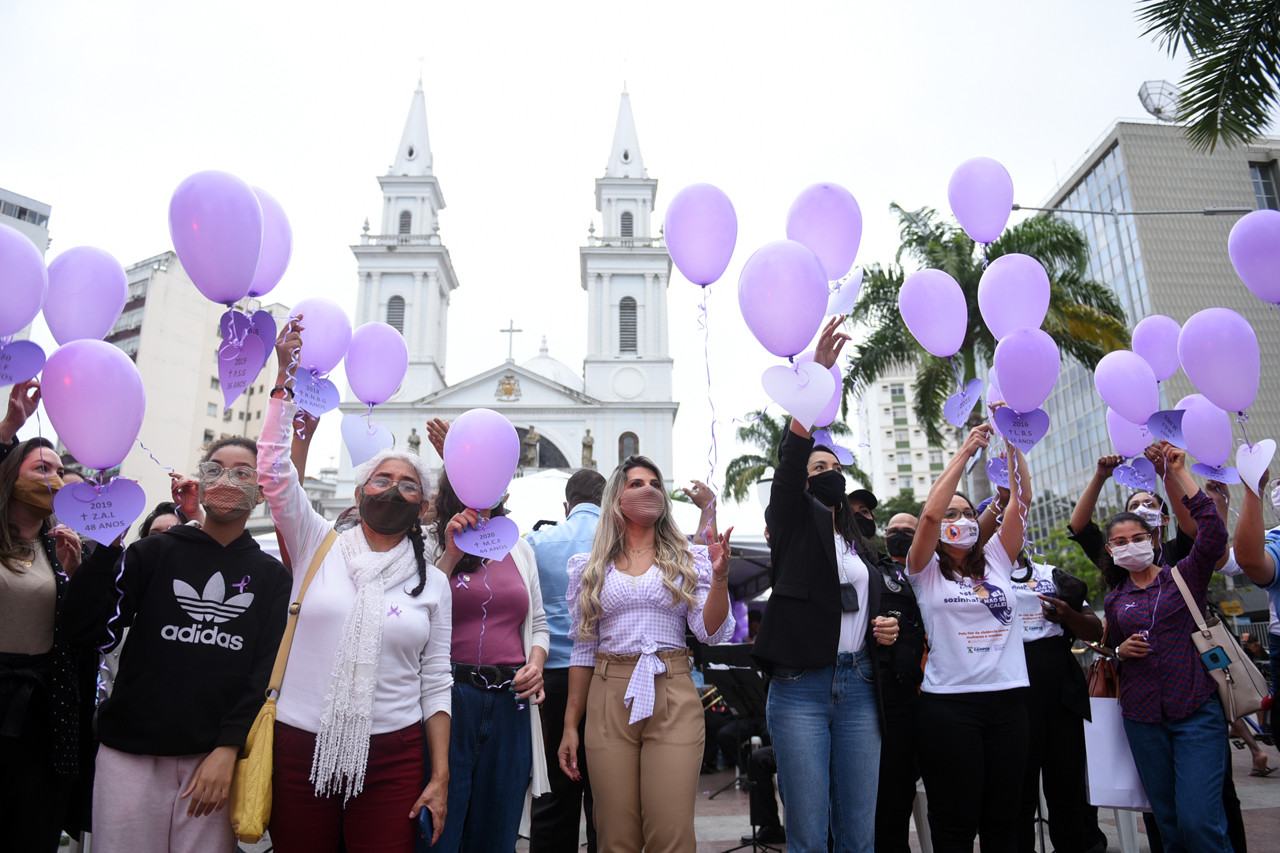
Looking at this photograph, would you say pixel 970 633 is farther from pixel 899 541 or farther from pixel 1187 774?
pixel 1187 774

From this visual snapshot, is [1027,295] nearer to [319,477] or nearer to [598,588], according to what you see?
[598,588]

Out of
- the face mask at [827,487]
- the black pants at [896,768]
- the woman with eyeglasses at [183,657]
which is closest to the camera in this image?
the woman with eyeglasses at [183,657]

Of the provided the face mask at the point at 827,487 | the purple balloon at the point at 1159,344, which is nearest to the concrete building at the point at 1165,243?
the purple balloon at the point at 1159,344

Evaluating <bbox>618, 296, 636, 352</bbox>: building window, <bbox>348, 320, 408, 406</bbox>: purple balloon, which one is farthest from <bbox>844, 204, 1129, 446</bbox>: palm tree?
<bbox>618, 296, 636, 352</bbox>: building window

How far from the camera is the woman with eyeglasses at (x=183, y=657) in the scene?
8.80 ft

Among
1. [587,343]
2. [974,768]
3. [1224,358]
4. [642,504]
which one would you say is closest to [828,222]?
[642,504]

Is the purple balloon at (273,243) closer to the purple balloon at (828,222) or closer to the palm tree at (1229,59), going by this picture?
the purple balloon at (828,222)

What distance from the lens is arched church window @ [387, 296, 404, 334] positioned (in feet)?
143

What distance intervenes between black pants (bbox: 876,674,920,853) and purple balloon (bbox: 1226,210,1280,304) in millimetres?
2894

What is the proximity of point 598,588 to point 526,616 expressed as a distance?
384 millimetres

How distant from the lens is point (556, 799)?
4.06 m

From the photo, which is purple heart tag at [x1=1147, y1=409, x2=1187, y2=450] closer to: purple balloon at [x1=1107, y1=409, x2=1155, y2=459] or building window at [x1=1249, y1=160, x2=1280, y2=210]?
purple balloon at [x1=1107, y1=409, x2=1155, y2=459]

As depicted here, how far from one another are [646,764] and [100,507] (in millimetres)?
2191

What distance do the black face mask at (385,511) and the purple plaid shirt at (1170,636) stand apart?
137 inches
